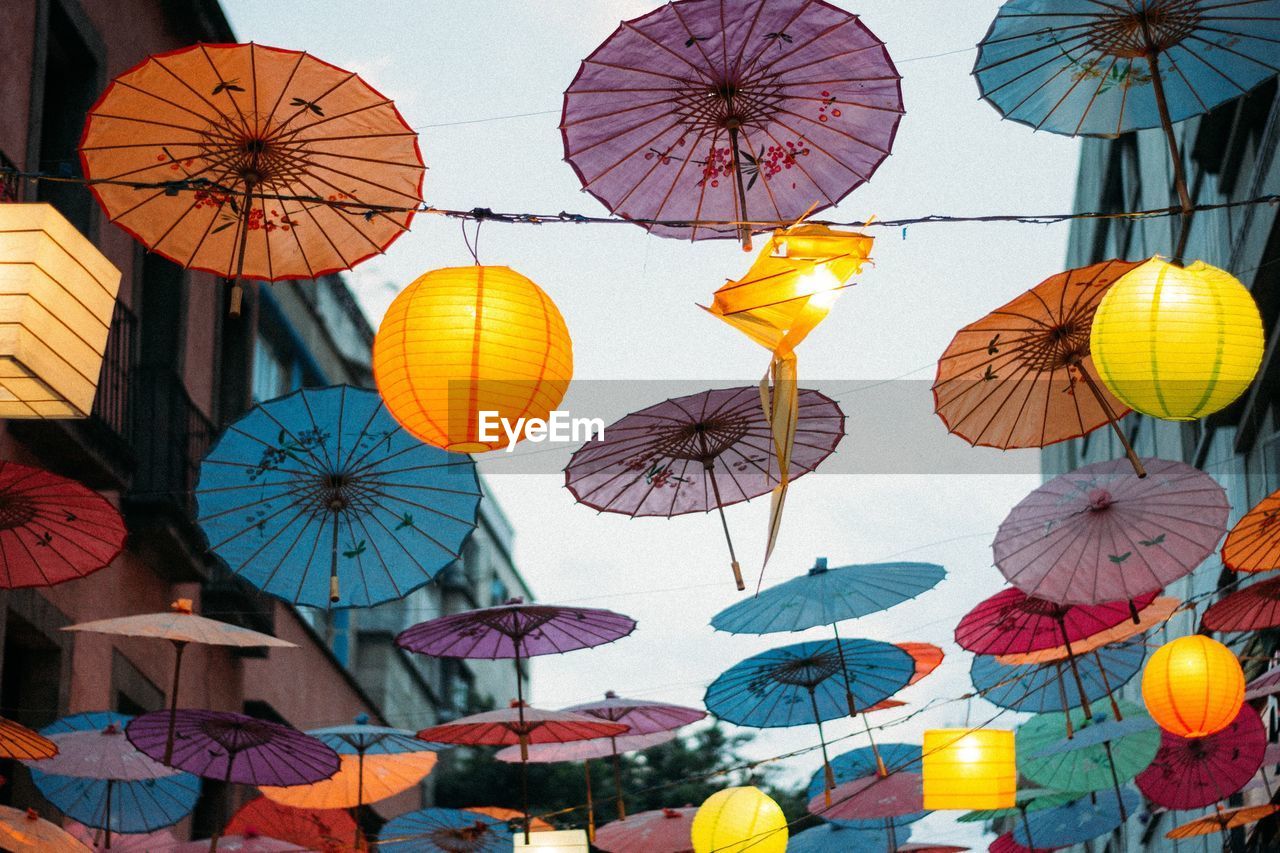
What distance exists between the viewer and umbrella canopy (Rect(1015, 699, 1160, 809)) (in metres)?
10.0

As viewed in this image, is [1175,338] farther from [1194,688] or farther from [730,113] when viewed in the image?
[1194,688]

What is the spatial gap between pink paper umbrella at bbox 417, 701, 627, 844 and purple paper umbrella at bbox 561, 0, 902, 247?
3.70 m

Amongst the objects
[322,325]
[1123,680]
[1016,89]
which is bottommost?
[1123,680]

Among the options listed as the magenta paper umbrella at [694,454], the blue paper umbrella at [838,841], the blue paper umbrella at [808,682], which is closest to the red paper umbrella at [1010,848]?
the blue paper umbrella at [838,841]

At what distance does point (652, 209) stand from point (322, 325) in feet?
47.5

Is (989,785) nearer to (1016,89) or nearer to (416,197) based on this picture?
(1016,89)

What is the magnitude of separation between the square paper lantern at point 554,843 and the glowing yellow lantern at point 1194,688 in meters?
3.37

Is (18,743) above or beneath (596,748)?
beneath

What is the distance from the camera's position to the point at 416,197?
7457mm

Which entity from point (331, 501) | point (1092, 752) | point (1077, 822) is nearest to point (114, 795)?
point (331, 501)

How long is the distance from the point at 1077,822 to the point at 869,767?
1.67 meters

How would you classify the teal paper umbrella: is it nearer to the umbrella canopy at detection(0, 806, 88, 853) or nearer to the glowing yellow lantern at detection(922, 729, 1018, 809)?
the glowing yellow lantern at detection(922, 729, 1018, 809)

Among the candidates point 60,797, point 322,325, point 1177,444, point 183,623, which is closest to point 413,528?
point 183,623

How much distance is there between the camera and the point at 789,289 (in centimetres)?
671
